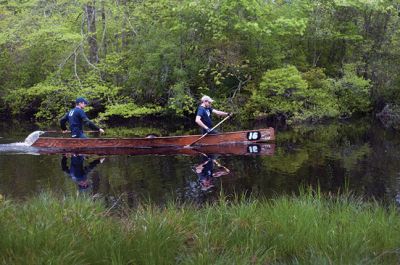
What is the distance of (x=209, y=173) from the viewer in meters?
12.1

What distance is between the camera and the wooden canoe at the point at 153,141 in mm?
15523

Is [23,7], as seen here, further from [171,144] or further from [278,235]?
[278,235]

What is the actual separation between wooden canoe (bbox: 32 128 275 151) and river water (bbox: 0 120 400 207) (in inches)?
20.2

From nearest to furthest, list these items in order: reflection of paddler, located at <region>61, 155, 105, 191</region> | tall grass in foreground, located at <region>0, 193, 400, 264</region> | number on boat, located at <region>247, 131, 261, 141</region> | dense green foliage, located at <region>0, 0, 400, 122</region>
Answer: tall grass in foreground, located at <region>0, 193, 400, 264</region>
reflection of paddler, located at <region>61, 155, 105, 191</region>
number on boat, located at <region>247, 131, 261, 141</region>
dense green foliage, located at <region>0, 0, 400, 122</region>

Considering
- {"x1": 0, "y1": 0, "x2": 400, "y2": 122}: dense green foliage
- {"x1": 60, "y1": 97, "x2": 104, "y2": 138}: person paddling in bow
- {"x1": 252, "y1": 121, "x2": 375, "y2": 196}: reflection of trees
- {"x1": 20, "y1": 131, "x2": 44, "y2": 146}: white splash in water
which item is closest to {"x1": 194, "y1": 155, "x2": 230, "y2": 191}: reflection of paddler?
{"x1": 252, "y1": 121, "x2": 375, "y2": 196}: reflection of trees

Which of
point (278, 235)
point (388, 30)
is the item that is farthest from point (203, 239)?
point (388, 30)

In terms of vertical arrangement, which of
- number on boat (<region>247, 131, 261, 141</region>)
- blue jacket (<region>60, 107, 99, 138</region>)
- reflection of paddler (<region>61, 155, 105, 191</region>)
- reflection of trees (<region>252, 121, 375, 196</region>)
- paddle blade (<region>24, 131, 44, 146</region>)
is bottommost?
reflection of trees (<region>252, 121, 375, 196</region>)

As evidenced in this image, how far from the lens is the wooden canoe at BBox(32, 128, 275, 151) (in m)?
15.5

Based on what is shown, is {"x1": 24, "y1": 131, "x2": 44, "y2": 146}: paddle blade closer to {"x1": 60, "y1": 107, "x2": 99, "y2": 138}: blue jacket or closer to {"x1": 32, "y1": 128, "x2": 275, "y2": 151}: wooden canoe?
{"x1": 32, "y1": 128, "x2": 275, "y2": 151}: wooden canoe

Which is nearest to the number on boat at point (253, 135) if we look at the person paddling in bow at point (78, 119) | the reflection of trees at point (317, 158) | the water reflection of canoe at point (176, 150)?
the water reflection of canoe at point (176, 150)

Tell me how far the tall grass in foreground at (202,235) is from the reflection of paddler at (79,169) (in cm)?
507

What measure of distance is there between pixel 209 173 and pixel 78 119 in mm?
5213

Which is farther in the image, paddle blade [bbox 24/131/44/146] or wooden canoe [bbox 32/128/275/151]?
paddle blade [bbox 24/131/44/146]

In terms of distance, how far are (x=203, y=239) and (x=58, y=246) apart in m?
1.38
